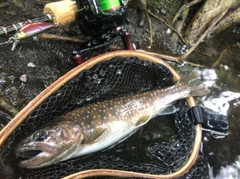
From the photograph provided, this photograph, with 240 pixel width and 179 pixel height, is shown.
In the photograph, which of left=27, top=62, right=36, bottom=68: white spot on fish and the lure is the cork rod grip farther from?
left=27, top=62, right=36, bottom=68: white spot on fish

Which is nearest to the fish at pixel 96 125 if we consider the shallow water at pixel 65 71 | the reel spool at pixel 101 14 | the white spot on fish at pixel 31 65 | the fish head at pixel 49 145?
the fish head at pixel 49 145

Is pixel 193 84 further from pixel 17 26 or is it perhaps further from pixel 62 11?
pixel 17 26

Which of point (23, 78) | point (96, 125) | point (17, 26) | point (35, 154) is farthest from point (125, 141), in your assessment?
point (17, 26)

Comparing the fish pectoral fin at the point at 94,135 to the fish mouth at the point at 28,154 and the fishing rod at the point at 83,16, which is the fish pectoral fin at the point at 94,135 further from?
the fishing rod at the point at 83,16

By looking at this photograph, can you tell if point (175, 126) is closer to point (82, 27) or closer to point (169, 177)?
point (169, 177)

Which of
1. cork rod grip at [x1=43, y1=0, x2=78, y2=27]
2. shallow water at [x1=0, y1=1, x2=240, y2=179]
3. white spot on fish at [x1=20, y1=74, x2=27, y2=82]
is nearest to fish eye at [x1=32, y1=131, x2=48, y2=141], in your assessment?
shallow water at [x1=0, y1=1, x2=240, y2=179]
